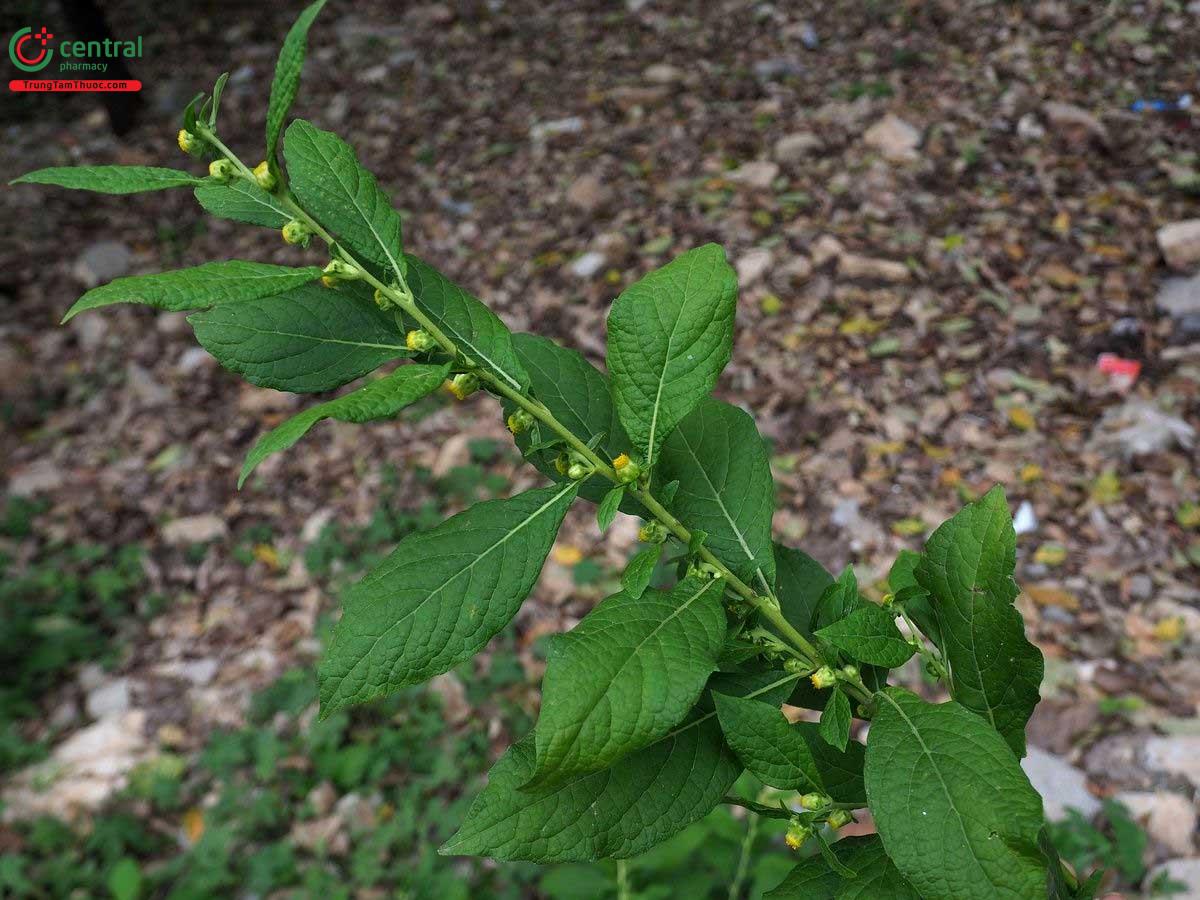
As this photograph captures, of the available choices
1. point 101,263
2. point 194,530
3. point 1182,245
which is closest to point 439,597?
point 194,530

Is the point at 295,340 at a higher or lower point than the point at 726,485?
higher

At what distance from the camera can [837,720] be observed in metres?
0.83

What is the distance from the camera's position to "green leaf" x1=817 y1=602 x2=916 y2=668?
2.72 ft

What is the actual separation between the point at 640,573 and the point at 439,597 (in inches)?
6.9

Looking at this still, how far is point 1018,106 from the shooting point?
467 cm

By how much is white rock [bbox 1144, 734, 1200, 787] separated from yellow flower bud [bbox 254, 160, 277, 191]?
9.27ft

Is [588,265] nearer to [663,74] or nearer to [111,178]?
[663,74]

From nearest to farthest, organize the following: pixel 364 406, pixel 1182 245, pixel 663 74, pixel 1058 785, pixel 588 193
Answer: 1. pixel 364 406
2. pixel 1058 785
3. pixel 1182 245
4. pixel 588 193
5. pixel 663 74

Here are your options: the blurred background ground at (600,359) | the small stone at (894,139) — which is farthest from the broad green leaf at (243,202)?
the small stone at (894,139)

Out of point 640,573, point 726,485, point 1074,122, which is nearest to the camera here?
point 640,573

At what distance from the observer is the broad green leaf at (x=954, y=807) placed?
28.0 inches

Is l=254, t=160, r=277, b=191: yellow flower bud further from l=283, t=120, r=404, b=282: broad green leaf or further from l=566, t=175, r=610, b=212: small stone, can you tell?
l=566, t=175, r=610, b=212: small stone

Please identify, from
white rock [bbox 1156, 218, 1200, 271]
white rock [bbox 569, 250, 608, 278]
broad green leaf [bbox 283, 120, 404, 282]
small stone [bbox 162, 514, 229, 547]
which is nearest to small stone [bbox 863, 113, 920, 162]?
white rock [bbox 1156, 218, 1200, 271]

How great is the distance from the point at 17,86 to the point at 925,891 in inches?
278
